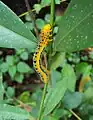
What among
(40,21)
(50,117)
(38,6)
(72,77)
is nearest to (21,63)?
Answer: (40,21)

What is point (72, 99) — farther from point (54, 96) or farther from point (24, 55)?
point (24, 55)

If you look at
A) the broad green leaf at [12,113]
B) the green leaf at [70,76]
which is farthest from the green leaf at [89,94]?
the broad green leaf at [12,113]

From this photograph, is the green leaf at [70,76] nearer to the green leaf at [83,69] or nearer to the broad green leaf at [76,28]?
the green leaf at [83,69]

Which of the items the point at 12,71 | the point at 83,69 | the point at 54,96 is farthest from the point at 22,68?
the point at 54,96

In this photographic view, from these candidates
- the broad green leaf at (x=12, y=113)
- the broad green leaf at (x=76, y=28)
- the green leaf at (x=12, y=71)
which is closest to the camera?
the broad green leaf at (x=76, y=28)

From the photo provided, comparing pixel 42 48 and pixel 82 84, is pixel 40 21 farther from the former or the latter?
pixel 42 48
